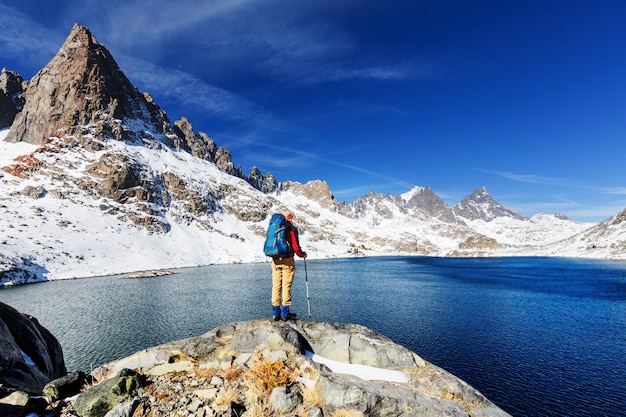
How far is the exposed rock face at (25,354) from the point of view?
14305mm

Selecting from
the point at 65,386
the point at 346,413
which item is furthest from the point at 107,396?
the point at 346,413

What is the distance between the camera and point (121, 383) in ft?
32.5

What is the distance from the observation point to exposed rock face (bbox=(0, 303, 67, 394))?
1430 centimetres

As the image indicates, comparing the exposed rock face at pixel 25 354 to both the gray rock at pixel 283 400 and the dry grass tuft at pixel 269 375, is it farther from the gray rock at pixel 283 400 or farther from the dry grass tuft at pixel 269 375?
the gray rock at pixel 283 400

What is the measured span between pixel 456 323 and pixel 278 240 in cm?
3777

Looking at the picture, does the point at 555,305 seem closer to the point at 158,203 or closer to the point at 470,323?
the point at 470,323

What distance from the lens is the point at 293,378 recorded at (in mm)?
10039

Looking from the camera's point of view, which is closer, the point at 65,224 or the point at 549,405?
the point at 549,405

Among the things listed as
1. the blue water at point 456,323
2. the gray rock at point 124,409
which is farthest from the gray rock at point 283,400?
the blue water at point 456,323

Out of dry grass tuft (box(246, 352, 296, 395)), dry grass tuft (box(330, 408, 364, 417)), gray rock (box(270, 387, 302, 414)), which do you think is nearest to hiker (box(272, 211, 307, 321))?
dry grass tuft (box(246, 352, 296, 395))

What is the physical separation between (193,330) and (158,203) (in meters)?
174

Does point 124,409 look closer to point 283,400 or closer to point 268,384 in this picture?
point 268,384

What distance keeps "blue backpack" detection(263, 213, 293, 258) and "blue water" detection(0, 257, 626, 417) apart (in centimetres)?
1922

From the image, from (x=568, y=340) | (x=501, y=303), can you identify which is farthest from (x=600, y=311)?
(x=568, y=340)
